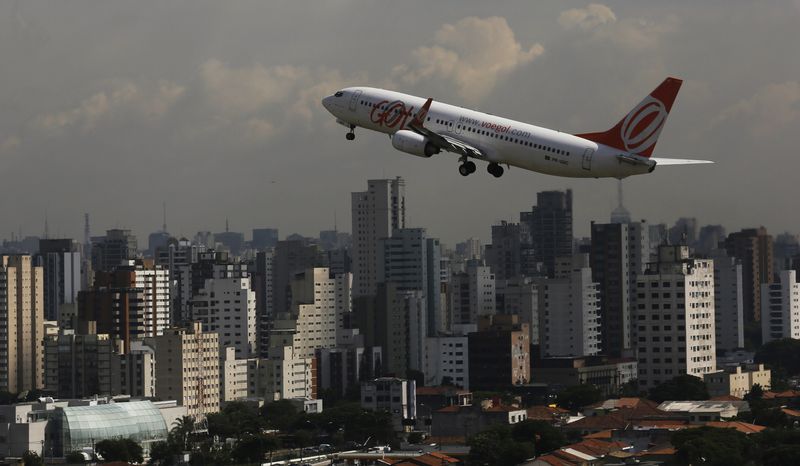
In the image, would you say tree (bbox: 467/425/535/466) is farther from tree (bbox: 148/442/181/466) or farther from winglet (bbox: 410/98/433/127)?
winglet (bbox: 410/98/433/127)

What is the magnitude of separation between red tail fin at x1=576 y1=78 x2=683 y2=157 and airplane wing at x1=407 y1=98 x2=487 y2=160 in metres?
6.26

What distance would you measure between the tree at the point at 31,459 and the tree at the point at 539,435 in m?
42.2

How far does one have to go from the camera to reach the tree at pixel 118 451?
7633 inches

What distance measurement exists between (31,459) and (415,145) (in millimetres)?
81564

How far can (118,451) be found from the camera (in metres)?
194

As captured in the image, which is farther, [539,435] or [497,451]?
[539,435]

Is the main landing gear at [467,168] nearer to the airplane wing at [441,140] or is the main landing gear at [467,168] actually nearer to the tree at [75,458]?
the airplane wing at [441,140]

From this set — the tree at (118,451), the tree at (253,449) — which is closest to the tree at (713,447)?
the tree at (253,449)

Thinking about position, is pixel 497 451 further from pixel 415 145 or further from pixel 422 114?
pixel 422 114

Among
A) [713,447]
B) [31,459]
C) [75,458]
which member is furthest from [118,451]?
[713,447]

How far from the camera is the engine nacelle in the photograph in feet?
375

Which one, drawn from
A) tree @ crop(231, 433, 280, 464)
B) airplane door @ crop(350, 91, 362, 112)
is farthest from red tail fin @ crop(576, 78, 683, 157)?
tree @ crop(231, 433, 280, 464)

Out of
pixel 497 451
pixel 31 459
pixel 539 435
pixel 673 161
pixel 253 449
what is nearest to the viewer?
pixel 673 161

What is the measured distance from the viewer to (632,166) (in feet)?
353
